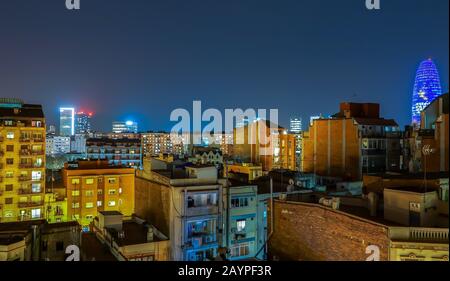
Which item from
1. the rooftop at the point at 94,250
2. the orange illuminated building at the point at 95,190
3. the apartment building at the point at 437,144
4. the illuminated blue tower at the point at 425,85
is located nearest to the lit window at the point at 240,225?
the rooftop at the point at 94,250

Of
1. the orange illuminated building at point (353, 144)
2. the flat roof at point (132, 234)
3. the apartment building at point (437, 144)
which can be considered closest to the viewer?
the flat roof at point (132, 234)

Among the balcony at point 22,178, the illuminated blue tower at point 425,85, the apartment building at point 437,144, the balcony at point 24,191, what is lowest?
the balcony at point 24,191

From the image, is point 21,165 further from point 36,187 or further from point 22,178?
point 36,187

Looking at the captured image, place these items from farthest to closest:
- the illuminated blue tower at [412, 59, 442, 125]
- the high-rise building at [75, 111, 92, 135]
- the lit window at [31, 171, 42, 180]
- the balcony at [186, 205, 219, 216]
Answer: the high-rise building at [75, 111, 92, 135]
the illuminated blue tower at [412, 59, 442, 125]
the lit window at [31, 171, 42, 180]
the balcony at [186, 205, 219, 216]

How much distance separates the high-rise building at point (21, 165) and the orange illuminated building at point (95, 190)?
2.49 metres

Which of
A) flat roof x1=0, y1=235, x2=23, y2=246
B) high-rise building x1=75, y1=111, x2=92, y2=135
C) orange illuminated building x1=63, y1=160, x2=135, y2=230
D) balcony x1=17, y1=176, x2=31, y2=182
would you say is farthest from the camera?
high-rise building x1=75, y1=111, x2=92, y2=135

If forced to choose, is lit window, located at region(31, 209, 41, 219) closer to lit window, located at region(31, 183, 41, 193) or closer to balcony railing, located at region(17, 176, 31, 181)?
lit window, located at region(31, 183, 41, 193)

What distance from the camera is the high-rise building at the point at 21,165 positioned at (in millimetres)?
30531

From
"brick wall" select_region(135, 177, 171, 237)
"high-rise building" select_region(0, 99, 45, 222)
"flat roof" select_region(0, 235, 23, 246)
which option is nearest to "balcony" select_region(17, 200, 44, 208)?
"high-rise building" select_region(0, 99, 45, 222)

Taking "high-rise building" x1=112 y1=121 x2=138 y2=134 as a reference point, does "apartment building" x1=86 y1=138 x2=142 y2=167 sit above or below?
below

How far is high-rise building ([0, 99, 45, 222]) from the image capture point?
3053 centimetres

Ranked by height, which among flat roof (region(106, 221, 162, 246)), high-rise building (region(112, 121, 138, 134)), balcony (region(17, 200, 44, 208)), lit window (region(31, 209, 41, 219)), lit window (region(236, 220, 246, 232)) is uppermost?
high-rise building (region(112, 121, 138, 134))

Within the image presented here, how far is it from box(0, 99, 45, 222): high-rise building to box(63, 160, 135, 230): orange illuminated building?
8.17 feet

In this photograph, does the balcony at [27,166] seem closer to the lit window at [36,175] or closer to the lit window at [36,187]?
the lit window at [36,175]
